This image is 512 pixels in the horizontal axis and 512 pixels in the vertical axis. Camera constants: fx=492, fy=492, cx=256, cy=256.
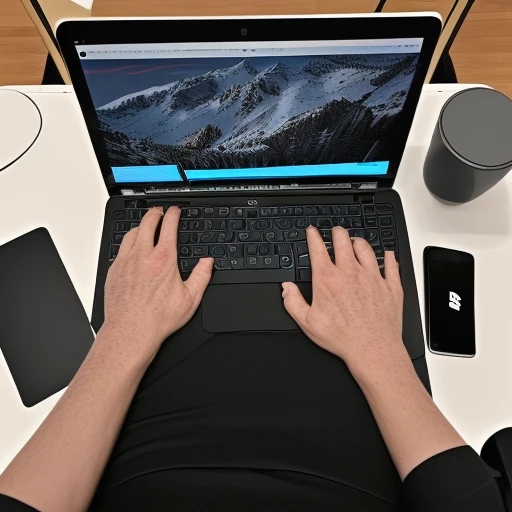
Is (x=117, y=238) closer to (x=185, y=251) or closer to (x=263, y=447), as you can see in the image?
(x=185, y=251)

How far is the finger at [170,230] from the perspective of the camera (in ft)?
2.23

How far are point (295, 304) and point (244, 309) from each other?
0.07m

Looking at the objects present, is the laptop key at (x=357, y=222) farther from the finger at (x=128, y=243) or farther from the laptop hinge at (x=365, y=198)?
the finger at (x=128, y=243)

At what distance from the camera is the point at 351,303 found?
657 mm

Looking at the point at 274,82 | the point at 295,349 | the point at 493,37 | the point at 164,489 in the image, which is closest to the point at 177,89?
the point at 274,82

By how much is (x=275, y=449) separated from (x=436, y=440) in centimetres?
18

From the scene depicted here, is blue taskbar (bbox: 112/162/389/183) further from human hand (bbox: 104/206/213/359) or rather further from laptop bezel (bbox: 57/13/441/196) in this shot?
laptop bezel (bbox: 57/13/441/196)

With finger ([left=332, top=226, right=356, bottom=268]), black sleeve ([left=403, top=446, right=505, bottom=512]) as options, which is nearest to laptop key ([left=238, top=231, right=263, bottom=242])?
finger ([left=332, top=226, right=356, bottom=268])

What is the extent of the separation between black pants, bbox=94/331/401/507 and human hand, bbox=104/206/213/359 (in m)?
0.03

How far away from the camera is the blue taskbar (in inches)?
26.9

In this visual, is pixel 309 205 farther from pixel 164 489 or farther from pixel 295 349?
pixel 164 489

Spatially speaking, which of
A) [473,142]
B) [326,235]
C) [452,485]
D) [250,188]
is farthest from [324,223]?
[452,485]

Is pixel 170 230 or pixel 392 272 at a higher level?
pixel 170 230

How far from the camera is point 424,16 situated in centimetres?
51
